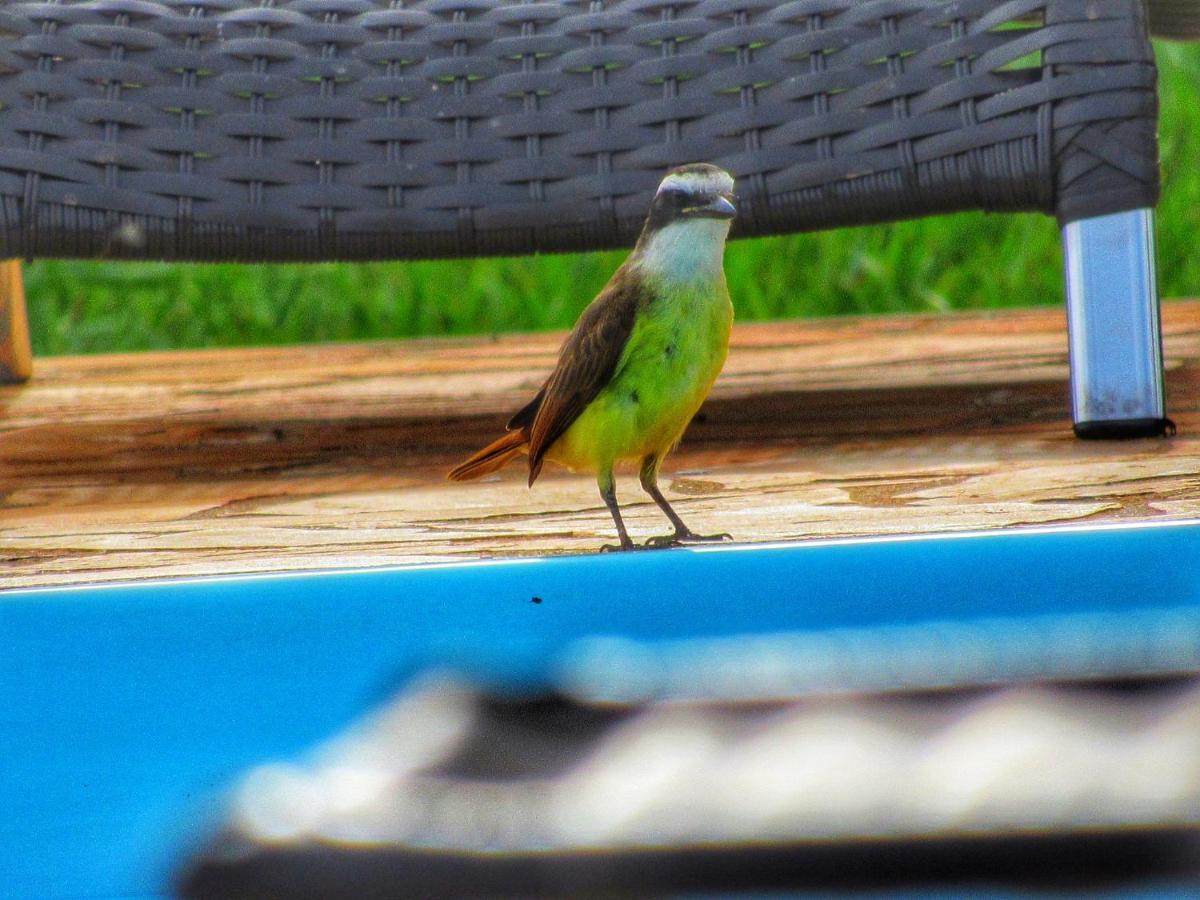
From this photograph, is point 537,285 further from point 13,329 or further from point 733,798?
point 733,798

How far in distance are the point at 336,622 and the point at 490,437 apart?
4.13 ft

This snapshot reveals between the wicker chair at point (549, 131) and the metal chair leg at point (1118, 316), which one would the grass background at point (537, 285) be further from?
the metal chair leg at point (1118, 316)

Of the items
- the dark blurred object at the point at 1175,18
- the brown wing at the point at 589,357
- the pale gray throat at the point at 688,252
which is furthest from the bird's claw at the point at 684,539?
the dark blurred object at the point at 1175,18

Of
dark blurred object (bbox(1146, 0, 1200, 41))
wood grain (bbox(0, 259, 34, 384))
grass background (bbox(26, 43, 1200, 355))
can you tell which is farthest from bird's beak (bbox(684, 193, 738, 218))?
grass background (bbox(26, 43, 1200, 355))

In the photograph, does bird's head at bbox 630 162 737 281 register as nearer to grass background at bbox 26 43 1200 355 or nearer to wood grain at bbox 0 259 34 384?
wood grain at bbox 0 259 34 384

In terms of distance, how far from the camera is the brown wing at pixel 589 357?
1.54 meters

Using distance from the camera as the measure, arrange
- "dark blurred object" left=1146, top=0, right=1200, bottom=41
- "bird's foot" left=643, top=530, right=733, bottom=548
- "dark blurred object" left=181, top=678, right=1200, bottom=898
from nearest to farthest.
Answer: "dark blurred object" left=181, top=678, right=1200, bottom=898 → "bird's foot" left=643, top=530, right=733, bottom=548 → "dark blurred object" left=1146, top=0, right=1200, bottom=41

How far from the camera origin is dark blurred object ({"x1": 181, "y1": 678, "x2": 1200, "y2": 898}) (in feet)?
3.67

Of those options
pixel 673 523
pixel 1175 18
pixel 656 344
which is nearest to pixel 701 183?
pixel 656 344

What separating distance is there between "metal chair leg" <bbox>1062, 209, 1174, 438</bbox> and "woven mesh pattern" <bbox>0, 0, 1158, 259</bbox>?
0.04 meters

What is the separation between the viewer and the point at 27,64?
2041 millimetres

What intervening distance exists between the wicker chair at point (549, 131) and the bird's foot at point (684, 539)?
0.62 meters

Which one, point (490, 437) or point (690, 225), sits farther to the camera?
point (490, 437)

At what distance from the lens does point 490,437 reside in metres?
2.47
